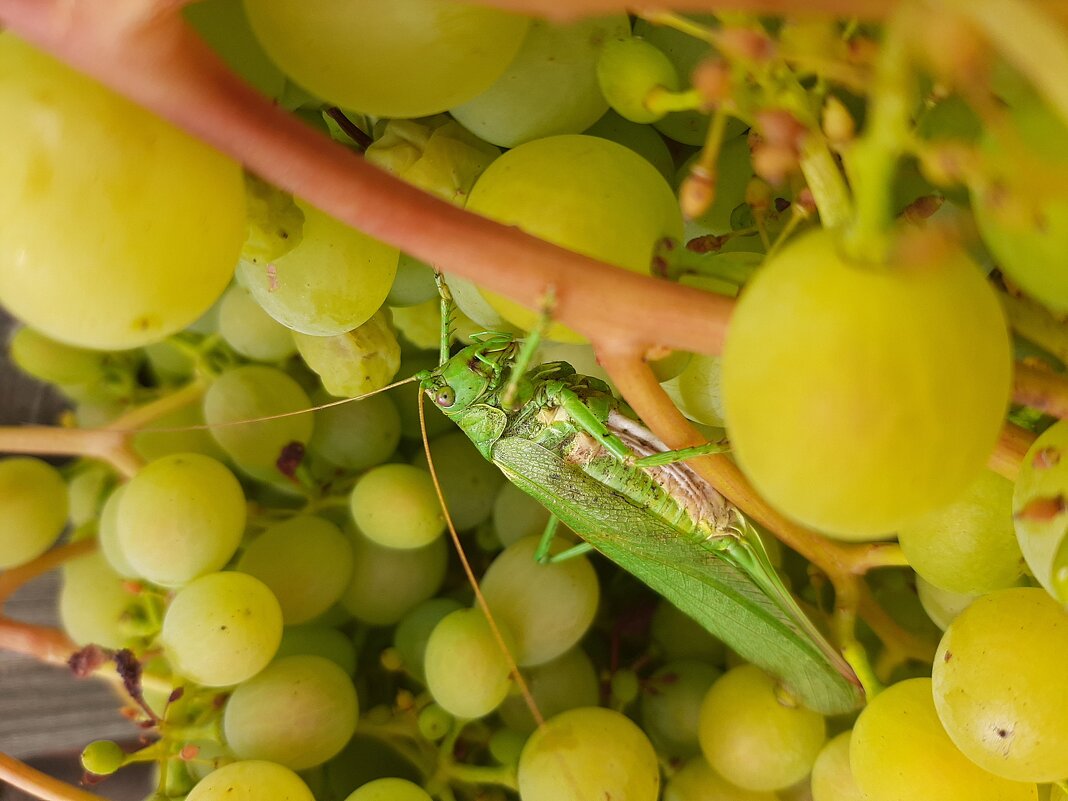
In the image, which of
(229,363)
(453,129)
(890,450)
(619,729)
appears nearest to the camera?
(890,450)

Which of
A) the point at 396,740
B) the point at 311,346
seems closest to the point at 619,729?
the point at 396,740

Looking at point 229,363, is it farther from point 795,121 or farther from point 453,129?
point 795,121

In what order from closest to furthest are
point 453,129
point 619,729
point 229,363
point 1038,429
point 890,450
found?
point 890,450, point 1038,429, point 453,129, point 619,729, point 229,363

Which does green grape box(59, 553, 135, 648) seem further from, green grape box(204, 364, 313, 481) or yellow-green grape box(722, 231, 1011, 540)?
yellow-green grape box(722, 231, 1011, 540)

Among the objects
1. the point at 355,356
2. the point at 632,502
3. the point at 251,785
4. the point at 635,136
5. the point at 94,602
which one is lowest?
the point at 94,602

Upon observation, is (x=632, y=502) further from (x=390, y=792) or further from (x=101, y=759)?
(x=101, y=759)

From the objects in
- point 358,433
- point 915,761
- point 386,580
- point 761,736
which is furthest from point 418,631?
point 915,761

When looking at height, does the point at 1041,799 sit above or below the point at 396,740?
above
